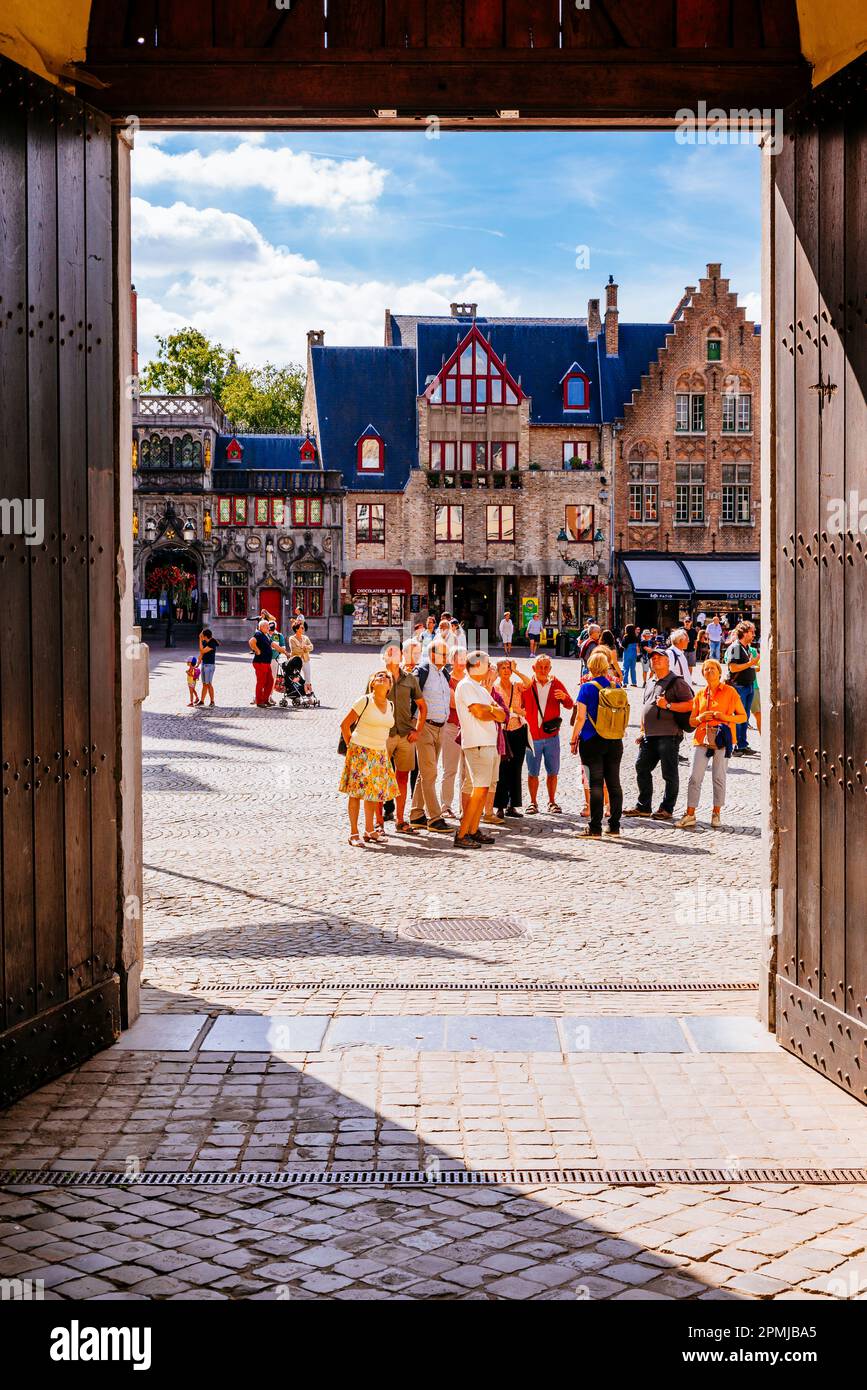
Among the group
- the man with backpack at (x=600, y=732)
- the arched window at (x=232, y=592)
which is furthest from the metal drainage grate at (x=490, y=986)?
the arched window at (x=232, y=592)

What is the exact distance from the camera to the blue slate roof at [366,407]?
55312 mm

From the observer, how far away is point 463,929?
850cm

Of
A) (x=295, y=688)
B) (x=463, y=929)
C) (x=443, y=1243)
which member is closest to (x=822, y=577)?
(x=443, y=1243)

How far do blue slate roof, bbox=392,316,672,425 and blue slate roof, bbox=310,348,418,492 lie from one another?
1.47 metres

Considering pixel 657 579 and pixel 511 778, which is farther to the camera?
pixel 657 579

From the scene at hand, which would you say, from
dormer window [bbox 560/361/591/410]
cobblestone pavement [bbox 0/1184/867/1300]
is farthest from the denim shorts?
dormer window [bbox 560/361/591/410]

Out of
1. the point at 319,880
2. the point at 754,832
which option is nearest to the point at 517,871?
the point at 319,880

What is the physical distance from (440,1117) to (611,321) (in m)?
52.5

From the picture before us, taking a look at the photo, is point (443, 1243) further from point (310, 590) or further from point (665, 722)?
point (310, 590)

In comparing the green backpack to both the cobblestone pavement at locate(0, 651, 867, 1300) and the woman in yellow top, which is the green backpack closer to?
the woman in yellow top

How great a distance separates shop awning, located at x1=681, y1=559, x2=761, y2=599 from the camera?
49000mm

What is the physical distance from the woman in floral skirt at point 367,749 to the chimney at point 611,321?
1794 inches

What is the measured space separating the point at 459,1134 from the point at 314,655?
37.8m
